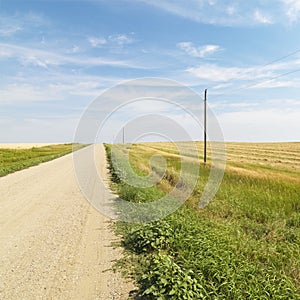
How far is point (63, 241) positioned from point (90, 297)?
230cm

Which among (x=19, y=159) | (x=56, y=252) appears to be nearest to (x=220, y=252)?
(x=56, y=252)

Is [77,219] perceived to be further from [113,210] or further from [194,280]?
[194,280]

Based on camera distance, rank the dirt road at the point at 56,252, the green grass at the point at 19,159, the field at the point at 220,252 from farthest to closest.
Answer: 1. the green grass at the point at 19,159
2. the dirt road at the point at 56,252
3. the field at the point at 220,252

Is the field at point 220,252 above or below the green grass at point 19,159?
below

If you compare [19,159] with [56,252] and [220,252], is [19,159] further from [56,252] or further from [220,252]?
[220,252]

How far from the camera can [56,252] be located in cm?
536

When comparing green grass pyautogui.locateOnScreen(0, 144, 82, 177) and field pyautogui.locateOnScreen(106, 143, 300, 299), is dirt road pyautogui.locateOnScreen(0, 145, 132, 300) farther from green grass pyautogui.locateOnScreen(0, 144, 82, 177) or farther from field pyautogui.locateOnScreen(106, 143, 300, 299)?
green grass pyautogui.locateOnScreen(0, 144, 82, 177)

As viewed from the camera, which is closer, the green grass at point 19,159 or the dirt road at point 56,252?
the dirt road at point 56,252

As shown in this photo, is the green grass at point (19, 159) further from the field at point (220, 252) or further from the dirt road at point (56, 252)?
the field at point (220, 252)

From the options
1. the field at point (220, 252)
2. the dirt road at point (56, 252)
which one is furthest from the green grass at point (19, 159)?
the field at point (220, 252)

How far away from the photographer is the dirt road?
13.4 feet

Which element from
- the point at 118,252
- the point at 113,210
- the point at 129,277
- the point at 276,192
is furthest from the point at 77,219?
the point at 276,192

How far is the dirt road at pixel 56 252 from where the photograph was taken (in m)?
4.08

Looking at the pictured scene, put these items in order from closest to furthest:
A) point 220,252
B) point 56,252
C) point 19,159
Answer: point 220,252 < point 56,252 < point 19,159
